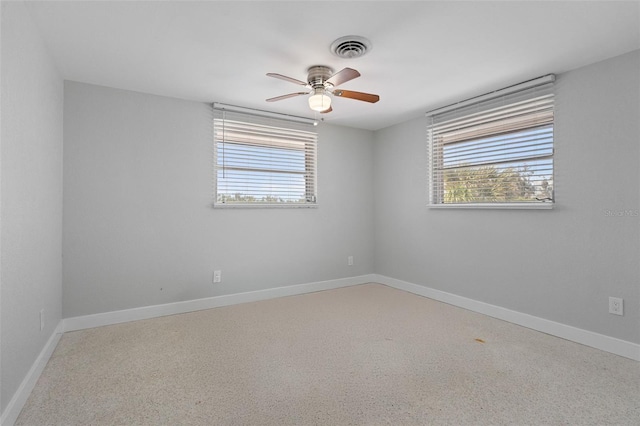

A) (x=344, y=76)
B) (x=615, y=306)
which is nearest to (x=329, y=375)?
(x=344, y=76)

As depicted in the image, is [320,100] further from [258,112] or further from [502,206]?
[502,206]

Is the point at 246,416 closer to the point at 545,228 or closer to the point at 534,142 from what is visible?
the point at 545,228

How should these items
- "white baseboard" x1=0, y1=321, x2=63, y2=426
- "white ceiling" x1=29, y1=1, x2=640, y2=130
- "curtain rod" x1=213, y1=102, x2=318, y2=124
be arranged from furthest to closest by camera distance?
1. "curtain rod" x1=213, y1=102, x2=318, y2=124
2. "white ceiling" x1=29, y1=1, x2=640, y2=130
3. "white baseboard" x1=0, y1=321, x2=63, y2=426

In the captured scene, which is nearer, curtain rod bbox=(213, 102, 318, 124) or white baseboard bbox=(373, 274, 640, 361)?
white baseboard bbox=(373, 274, 640, 361)

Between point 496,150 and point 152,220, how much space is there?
3.59m

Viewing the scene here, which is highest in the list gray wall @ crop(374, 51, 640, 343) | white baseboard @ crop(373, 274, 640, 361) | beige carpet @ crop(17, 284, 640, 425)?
gray wall @ crop(374, 51, 640, 343)

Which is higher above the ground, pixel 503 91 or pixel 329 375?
pixel 503 91

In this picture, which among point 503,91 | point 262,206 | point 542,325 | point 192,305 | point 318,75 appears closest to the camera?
point 318,75

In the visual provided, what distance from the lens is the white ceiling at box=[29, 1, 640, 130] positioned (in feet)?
6.29

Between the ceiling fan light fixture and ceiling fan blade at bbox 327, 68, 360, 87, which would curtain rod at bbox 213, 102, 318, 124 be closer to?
the ceiling fan light fixture

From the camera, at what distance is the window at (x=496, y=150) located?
291 centimetres

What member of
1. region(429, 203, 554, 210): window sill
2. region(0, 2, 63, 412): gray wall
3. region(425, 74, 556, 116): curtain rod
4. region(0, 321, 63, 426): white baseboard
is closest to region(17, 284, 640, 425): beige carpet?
region(0, 321, 63, 426): white baseboard

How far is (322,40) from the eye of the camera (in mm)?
2230

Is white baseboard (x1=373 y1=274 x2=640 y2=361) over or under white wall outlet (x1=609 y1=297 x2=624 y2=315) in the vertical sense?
under
